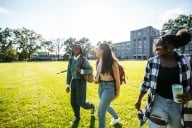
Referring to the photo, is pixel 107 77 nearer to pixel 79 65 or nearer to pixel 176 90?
pixel 79 65

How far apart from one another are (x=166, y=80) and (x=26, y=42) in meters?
115

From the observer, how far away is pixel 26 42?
112562 mm

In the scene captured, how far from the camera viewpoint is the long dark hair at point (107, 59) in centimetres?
498

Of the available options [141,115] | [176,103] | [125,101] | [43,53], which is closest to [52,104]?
[125,101]

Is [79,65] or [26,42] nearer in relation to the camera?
[79,65]

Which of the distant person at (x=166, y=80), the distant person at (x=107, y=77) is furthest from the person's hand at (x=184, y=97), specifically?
the distant person at (x=107, y=77)

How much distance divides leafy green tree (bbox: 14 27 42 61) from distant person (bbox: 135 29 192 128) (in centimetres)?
11130

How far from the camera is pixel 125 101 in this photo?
950 cm

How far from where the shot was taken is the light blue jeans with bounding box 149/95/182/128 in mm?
3223

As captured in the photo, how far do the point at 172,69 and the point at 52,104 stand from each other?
22.7 feet

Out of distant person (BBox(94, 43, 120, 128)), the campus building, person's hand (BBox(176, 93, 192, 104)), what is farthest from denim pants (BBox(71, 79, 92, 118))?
the campus building

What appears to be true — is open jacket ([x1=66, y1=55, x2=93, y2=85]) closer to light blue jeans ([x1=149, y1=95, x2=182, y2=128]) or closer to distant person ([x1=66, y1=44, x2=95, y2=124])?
distant person ([x1=66, y1=44, x2=95, y2=124])

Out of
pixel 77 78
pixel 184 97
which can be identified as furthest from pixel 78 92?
pixel 184 97

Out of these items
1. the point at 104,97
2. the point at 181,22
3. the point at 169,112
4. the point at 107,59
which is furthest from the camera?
the point at 181,22
